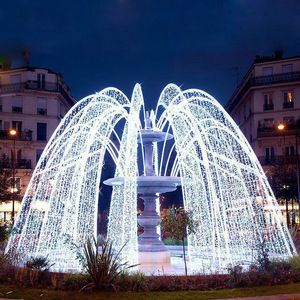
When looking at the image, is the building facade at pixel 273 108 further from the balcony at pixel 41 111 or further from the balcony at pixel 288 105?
the balcony at pixel 41 111

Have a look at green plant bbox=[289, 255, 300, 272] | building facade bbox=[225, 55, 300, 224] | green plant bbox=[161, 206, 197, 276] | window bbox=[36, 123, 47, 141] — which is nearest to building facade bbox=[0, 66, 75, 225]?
window bbox=[36, 123, 47, 141]

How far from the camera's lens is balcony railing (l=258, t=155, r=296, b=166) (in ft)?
174

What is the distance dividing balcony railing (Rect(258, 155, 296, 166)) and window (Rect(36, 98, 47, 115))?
1001 inches

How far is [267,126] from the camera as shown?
59.4 meters

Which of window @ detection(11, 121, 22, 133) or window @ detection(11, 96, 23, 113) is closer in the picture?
window @ detection(11, 121, 22, 133)

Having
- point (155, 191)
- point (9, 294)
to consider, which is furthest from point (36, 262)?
point (155, 191)

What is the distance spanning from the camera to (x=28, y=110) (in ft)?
203

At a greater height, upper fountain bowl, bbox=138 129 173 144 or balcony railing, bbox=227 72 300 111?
balcony railing, bbox=227 72 300 111

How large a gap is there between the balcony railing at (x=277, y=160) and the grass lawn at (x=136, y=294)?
40.9 m

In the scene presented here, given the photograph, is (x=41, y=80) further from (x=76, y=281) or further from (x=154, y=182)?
(x=76, y=281)

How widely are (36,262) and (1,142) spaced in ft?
153

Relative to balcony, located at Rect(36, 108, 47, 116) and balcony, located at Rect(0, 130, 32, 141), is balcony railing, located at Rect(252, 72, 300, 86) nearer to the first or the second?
balcony, located at Rect(36, 108, 47, 116)

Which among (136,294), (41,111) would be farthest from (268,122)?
(136,294)

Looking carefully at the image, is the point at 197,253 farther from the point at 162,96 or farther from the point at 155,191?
the point at 162,96
